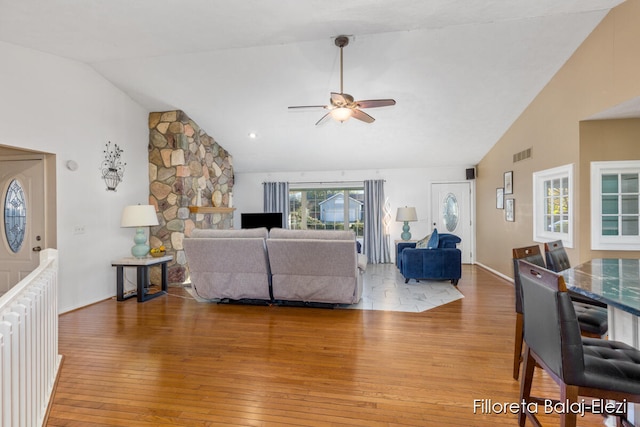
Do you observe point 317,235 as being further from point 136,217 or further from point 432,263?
point 136,217

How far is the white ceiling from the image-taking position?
9.70 ft

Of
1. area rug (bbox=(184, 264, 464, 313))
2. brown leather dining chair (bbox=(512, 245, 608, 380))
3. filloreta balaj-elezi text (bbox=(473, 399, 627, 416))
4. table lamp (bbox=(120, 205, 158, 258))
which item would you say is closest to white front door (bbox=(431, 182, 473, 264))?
Result: area rug (bbox=(184, 264, 464, 313))

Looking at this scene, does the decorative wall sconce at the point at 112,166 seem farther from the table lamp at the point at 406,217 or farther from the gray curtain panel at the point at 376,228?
the table lamp at the point at 406,217

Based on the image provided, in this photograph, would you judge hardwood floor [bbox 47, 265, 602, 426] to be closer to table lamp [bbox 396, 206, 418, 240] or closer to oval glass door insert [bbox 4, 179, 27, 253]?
oval glass door insert [bbox 4, 179, 27, 253]

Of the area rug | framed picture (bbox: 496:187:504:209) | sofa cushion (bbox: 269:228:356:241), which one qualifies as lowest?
the area rug

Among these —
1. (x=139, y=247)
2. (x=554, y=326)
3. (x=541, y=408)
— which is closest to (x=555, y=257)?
(x=541, y=408)

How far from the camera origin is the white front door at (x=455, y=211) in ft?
24.7

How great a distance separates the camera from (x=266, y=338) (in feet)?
10.5

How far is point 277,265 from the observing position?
4.07 meters

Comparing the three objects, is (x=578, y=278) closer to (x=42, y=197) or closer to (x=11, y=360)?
(x=11, y=360)

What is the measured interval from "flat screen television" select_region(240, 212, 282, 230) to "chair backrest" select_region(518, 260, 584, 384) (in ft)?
21.1

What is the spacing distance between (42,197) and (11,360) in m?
3.58

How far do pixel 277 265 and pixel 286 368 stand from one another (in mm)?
1633

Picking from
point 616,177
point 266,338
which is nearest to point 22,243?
point 266,338
